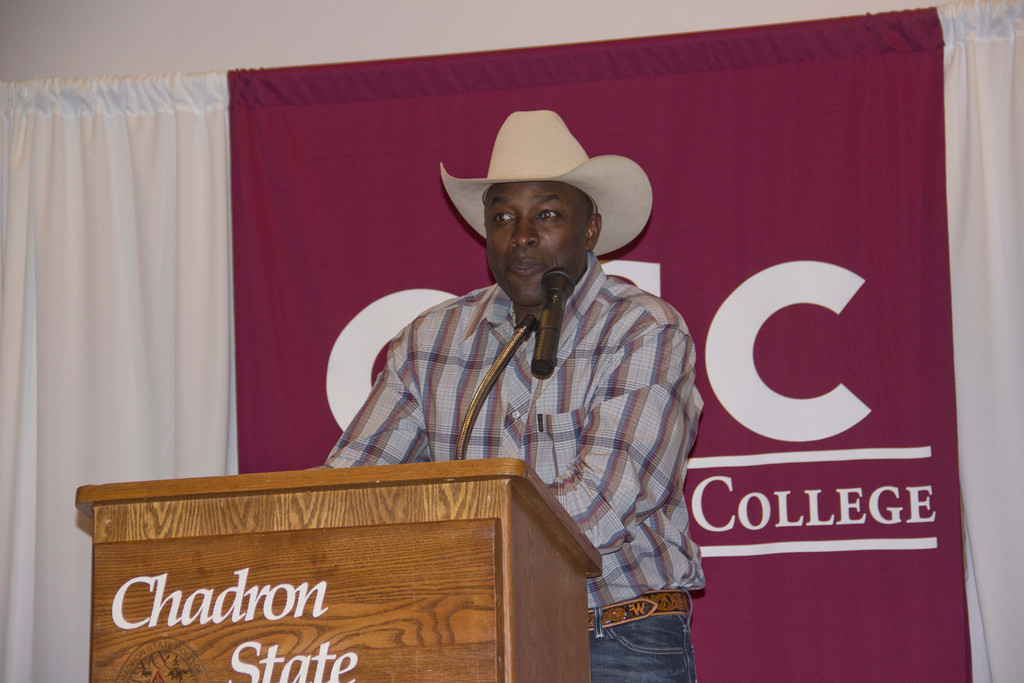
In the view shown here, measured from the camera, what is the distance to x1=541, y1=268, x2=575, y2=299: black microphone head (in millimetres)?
2420

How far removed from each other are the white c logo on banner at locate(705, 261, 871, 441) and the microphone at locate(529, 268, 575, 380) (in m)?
1.02

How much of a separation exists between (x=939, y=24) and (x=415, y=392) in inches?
79.2

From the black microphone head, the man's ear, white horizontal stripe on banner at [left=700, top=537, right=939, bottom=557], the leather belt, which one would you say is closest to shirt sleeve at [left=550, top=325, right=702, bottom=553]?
the leather belt

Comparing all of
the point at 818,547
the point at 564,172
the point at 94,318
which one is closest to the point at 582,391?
the point at 564,172

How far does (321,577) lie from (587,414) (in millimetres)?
1219

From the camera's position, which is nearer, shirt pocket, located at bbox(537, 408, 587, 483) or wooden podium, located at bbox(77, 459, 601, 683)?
wooden podium, located at bbox(77, 459, 601, 683)

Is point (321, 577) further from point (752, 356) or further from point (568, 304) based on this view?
point (752, 356)

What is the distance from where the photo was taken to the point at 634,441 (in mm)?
2352

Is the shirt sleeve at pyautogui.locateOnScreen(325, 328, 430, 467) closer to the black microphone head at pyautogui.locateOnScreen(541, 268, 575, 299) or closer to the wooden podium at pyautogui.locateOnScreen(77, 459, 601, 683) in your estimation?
the black microphone head at pyautogui.locateOnScreen(541, 268, 575, 299)

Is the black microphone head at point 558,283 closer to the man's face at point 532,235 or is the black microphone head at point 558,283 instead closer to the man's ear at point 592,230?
the man's face at point 532,235

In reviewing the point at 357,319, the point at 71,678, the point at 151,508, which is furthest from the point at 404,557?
the point at 71,678

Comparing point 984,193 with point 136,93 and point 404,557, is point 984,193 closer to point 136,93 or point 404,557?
point 404,557

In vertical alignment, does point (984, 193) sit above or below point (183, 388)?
above

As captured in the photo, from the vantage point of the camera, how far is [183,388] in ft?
11.6
